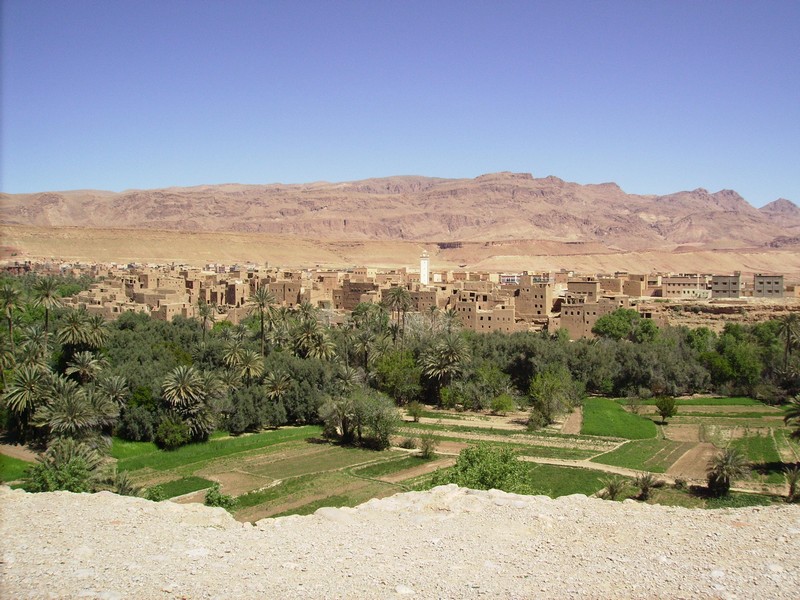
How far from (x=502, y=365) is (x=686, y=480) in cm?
1986

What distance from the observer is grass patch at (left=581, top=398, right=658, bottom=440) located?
35.2 m

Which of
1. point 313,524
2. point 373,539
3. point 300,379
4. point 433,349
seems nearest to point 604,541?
point 373,539

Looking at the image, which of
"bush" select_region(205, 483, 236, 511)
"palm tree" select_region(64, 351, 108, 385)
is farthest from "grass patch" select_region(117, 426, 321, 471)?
"bush" select_region(205, 483, 236, 511)

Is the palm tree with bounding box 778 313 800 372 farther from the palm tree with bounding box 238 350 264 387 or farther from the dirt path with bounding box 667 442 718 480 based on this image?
the palm tree with bounding box 238 350 264 387

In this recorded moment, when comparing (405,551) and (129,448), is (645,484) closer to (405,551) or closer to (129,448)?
(405,551)

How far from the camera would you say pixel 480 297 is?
59.5 meters

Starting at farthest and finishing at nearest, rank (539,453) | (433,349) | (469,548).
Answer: (433,349), (539,453), (469,548)

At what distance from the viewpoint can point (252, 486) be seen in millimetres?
26094

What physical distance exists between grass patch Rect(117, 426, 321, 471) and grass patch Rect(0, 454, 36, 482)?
344 centimetres

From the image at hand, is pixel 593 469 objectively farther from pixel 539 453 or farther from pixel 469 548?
pixel 469 548

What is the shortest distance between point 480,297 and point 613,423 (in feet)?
77.3


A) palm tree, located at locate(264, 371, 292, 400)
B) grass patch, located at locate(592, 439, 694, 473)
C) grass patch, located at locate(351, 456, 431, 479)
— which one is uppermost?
palm tree, located at locate(264, 371, 292, 400)

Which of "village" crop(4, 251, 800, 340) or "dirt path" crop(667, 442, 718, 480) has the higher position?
"village" crop(4, 251, 800, 340)

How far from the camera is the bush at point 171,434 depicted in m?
31.5
